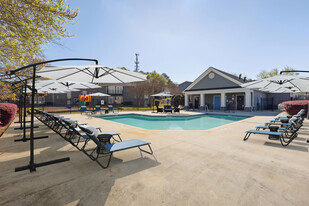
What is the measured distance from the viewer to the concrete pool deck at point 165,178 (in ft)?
7.93

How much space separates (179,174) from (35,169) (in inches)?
127

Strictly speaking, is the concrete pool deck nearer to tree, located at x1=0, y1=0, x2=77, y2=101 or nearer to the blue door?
tree, located at x1=0, y1=0, x2=77, y2=101

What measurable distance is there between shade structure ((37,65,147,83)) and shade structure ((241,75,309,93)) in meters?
7.37

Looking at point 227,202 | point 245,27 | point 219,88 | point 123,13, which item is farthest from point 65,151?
point 219,88

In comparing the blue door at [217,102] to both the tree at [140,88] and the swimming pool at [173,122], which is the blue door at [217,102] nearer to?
the swimming pool at [173,122]

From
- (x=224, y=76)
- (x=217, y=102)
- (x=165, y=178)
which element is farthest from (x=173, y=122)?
(x=217, y=102)

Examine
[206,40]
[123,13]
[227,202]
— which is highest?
[123,13]

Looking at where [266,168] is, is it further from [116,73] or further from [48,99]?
[48,99]

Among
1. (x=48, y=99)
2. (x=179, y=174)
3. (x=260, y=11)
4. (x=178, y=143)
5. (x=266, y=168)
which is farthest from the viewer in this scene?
(x=48, y=99)

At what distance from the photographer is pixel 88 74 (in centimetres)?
694

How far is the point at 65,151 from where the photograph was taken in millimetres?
4715

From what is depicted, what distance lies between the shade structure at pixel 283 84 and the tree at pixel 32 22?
33.2 ft

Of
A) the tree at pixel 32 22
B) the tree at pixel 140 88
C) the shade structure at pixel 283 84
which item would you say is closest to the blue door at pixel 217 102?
the shade structure at pixel 283 84

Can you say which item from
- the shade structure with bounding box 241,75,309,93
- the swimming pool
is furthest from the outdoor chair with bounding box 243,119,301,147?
the swimming pool
